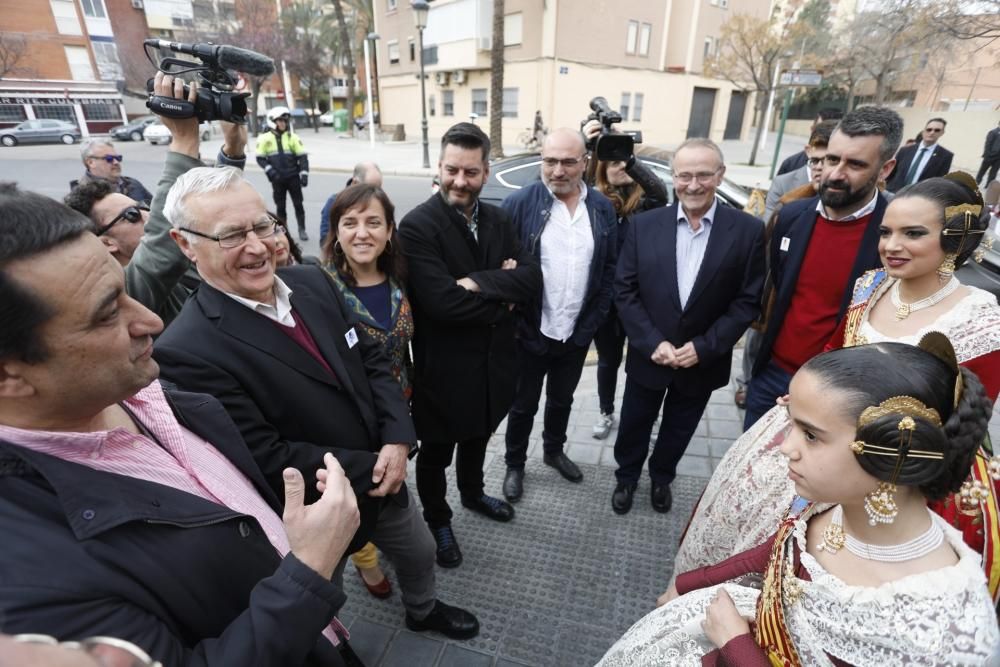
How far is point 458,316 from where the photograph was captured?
2377 mm

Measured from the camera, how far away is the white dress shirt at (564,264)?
118 inches

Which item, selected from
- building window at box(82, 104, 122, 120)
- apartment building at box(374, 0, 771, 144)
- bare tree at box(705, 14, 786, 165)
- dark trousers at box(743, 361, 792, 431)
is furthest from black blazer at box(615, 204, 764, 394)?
building window at box(82, 104, 122, 120)

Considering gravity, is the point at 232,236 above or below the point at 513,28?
below

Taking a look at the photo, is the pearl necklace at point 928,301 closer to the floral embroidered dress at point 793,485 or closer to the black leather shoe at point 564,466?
the floral embroidered dress at point 793,485

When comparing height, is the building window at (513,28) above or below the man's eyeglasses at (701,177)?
above

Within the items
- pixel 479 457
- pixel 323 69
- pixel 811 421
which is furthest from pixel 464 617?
pixel 323 69

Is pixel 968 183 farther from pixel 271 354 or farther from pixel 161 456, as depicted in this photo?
pixel 161 456

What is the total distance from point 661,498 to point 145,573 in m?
2.76

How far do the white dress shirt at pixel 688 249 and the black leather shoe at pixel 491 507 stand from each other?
60.6 inches

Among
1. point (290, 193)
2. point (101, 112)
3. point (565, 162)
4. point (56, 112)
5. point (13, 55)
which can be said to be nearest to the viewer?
→ point (565, 162)

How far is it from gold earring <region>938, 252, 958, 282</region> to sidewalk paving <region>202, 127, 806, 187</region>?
14387 millimetres

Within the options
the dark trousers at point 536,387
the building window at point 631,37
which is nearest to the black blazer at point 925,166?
the dark trousers at point 536,387

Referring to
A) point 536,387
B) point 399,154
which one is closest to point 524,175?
point 536,387

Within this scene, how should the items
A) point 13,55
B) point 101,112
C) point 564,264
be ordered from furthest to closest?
point 101,112 < point 13,55 < point 564,264
